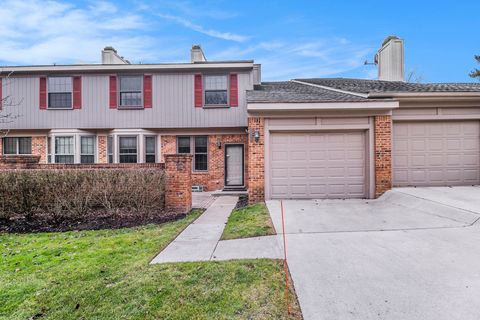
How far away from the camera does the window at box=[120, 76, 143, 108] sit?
485 inches

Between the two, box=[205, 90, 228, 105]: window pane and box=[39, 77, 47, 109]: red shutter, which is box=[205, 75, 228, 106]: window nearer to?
box=[205, 90, 228, 105]: window pane

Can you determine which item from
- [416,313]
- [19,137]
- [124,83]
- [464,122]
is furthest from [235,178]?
[19,137]

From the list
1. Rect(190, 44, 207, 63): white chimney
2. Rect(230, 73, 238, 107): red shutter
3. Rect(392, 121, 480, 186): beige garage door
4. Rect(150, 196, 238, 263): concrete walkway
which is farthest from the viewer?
Rect(190, 44, 207, 63): white chimney

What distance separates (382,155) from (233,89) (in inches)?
277

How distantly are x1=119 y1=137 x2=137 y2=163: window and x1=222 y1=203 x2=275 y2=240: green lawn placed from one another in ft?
24.8

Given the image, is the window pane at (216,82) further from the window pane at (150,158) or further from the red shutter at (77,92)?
the red shutter at (77,92)

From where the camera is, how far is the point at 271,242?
449 cm

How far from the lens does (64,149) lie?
1253 centimetres

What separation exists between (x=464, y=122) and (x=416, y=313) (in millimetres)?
8902

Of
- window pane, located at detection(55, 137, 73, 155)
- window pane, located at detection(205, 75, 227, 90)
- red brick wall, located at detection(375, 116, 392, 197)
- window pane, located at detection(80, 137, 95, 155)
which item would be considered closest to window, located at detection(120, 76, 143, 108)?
window pane, located at detection(80, 137, 95, 155)

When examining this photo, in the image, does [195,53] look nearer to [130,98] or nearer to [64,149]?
[130,98]

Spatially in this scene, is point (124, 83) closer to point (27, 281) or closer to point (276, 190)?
point (276, 190)

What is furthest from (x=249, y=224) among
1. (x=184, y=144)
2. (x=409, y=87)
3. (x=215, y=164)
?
(x=409, y=87)

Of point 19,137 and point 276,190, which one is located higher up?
point 19,137
